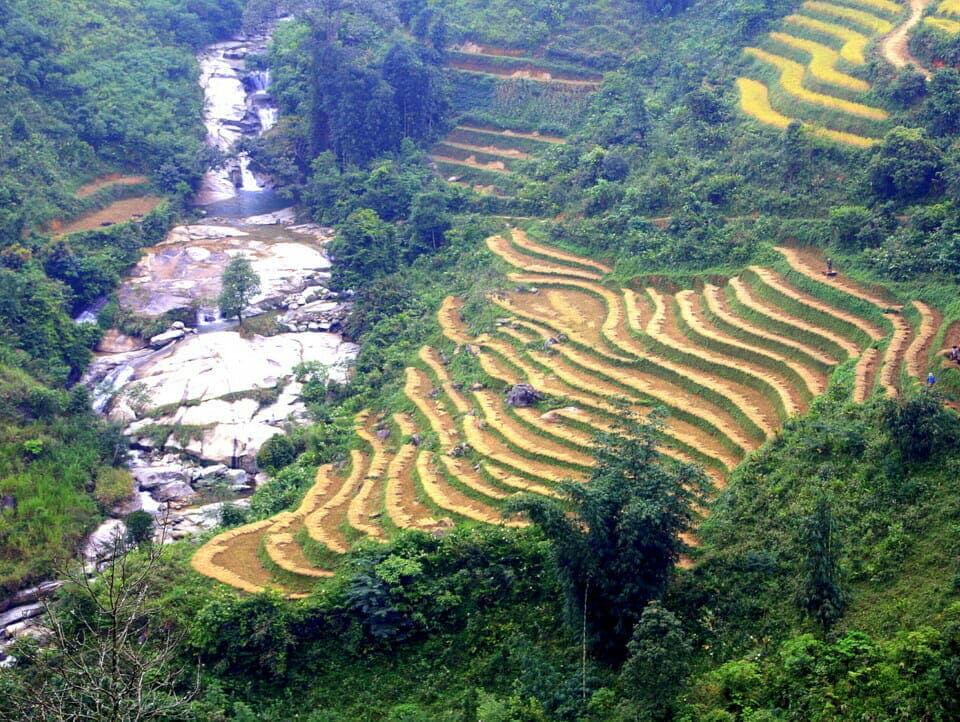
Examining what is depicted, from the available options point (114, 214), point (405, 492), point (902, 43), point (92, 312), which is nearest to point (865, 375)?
point (405, 492)

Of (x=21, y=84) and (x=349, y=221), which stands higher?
(x=21, y=84)

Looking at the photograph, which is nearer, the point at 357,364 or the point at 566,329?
the point at 566,329

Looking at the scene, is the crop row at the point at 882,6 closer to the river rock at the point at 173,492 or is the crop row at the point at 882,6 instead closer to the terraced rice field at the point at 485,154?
the terraced rice field at the point at 485,154

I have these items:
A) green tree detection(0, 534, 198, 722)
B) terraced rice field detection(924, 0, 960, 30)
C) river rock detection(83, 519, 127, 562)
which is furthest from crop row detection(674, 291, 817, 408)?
river rock detection(83, 519, 127, 562)

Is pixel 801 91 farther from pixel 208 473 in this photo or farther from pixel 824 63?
pixel 208 473

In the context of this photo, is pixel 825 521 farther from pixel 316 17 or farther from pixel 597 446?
pixel 316 17

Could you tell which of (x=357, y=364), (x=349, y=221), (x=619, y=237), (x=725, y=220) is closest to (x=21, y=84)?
(x=349, y=221)

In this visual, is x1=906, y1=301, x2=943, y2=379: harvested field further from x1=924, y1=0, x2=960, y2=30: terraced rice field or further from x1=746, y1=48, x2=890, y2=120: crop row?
x1=924, y1=0, x2=960, y2=30: terraced rice field
